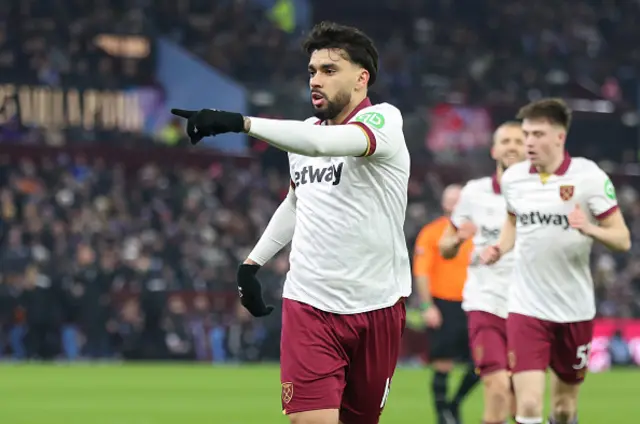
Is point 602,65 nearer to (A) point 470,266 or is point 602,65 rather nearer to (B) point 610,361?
(B) point 610,361

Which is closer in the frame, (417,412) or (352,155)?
(352,155)

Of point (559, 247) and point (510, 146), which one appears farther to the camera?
point (510, 146)

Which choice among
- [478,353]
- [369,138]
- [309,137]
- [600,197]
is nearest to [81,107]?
[478,353]

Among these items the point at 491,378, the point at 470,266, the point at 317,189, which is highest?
the point at 317,189

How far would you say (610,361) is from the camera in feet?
81.0

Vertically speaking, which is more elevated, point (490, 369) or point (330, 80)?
point (330, 80)

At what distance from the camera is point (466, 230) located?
9.68m

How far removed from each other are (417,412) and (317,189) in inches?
330

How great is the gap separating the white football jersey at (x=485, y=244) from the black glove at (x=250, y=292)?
380 cm

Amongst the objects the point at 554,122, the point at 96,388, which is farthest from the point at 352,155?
the point at 96,388

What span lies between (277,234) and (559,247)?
2631 mm

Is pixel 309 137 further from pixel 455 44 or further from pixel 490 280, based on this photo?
pixel 455 44

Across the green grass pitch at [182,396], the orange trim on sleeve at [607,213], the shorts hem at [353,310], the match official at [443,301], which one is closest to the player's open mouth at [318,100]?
the shorts hem at [353,310]

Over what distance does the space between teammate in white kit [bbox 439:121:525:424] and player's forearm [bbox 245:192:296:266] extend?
302 centimetres
